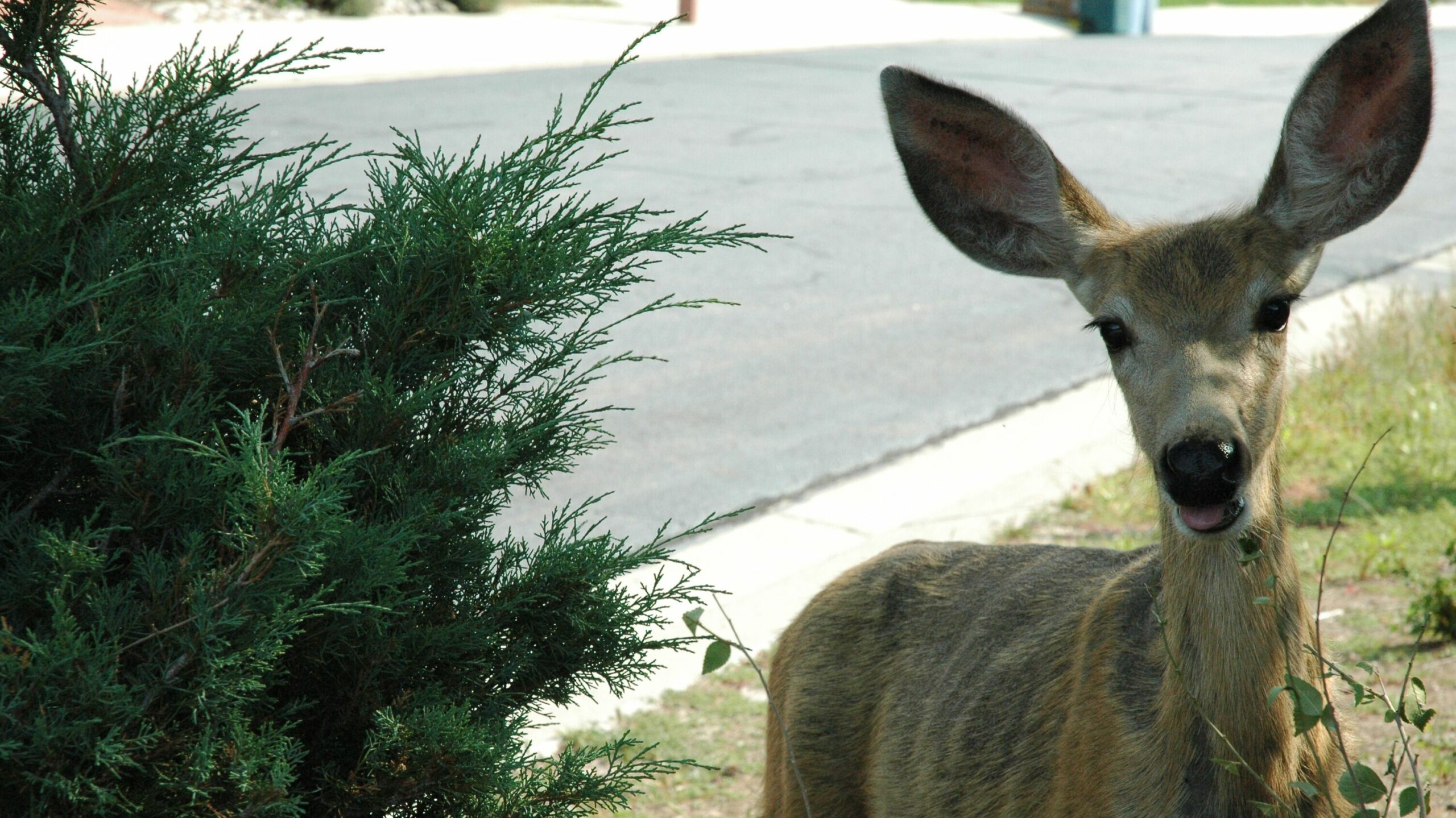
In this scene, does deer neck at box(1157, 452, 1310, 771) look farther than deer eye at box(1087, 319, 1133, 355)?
No

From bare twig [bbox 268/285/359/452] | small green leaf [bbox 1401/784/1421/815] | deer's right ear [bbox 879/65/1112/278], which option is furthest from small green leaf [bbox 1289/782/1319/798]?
bare twig [bbox 268/285/359/452]

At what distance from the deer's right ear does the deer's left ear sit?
1.47ft

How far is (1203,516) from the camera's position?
2.62 metres

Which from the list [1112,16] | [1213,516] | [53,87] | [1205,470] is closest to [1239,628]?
[1213,516]

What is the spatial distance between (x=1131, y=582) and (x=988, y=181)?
37.8 inches

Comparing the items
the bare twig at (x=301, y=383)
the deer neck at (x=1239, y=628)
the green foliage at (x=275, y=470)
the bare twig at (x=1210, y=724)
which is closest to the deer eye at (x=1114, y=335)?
the deer neck at (x=1239, y=628)

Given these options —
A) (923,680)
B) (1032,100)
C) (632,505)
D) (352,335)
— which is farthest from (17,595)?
(1032,100)

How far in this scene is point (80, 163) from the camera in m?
2.46

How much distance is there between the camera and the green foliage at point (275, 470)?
2.09 meters

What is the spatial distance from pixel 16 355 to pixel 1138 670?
206cm

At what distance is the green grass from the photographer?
4.31 m

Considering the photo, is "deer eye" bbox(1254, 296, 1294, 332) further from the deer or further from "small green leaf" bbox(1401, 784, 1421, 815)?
"small green leaf" bbox(1401, 784, 1421, 815)

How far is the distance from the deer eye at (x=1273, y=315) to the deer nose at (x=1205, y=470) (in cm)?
40

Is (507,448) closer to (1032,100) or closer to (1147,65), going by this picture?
(1032,100)
